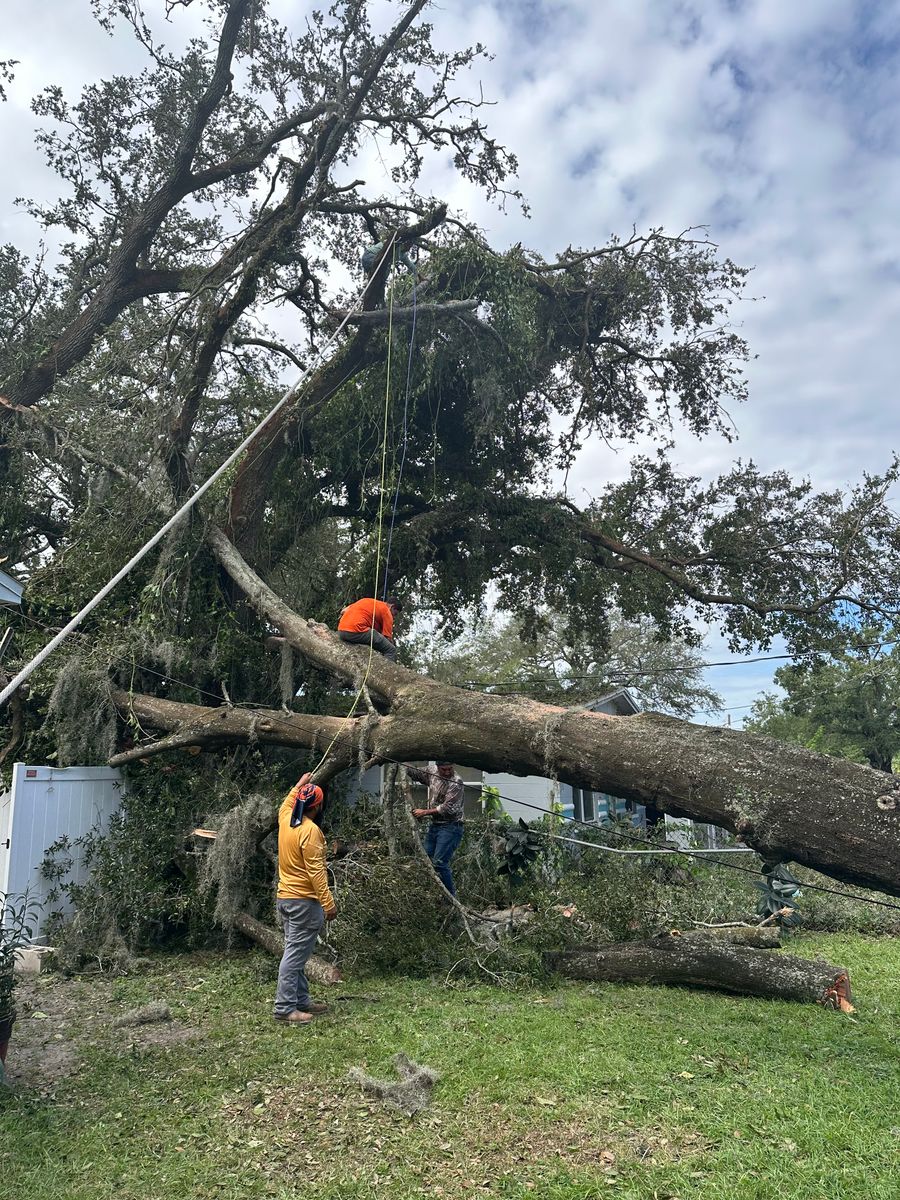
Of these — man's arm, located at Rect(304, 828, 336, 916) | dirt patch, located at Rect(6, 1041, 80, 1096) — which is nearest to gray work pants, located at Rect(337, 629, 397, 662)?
man's arm, located at Rect(304, 828, 336, 916)

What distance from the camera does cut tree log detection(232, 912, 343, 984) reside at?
6840mm

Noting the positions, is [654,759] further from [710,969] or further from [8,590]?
[8,590]

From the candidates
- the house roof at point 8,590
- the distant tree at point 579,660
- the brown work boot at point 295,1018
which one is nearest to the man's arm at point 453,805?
the brown work boot at point 295,1018

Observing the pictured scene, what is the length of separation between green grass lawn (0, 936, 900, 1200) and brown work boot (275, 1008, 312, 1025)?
0.10m

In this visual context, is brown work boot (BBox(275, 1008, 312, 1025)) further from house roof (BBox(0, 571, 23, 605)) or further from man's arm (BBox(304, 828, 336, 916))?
house roof (BBox(0, 571, 23, 605))

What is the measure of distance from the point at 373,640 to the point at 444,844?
2.18 meters

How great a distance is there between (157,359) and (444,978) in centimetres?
863

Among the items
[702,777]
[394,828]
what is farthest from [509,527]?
[702,777]

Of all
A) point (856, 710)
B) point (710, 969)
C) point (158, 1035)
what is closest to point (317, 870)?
point (158, 1035)

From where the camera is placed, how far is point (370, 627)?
8.20 m

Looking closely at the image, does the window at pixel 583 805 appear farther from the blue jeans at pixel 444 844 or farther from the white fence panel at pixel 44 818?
the white fence panel at pixel 44 818

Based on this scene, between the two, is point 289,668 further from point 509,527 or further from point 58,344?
point 58,344

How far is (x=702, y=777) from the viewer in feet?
15.3

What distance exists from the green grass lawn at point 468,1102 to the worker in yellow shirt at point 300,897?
22 cm
